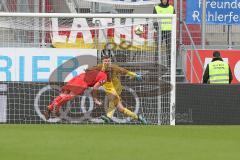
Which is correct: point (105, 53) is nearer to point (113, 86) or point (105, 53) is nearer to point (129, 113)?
point (113, 86)

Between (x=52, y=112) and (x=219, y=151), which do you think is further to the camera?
(x=52, y=112)

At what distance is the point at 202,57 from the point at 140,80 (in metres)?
4.81

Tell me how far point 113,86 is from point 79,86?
793mm

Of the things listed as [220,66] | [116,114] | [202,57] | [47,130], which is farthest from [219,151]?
[202,57]

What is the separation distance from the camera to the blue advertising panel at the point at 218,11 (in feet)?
75.6

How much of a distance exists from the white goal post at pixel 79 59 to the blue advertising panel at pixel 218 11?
5.20m

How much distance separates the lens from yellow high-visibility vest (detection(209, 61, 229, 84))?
19.0 metres

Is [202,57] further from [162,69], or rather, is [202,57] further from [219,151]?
[219,151]

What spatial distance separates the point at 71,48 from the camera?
1773cm

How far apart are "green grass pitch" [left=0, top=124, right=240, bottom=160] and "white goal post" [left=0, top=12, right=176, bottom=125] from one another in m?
2.98

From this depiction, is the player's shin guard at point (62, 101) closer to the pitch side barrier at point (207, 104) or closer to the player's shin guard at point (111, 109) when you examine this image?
the player's shin guard at point (111, 109)

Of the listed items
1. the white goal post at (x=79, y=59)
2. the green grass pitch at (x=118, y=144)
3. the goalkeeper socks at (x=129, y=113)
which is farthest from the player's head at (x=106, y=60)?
the green grass pitch at (x=118, y=144)

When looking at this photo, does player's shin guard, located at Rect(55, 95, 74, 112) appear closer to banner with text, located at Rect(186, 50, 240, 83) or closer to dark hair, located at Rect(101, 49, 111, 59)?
dark hair, located at Rect(101, 49, 111, 59)

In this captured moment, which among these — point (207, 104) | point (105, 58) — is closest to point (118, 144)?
point (105, 58)
